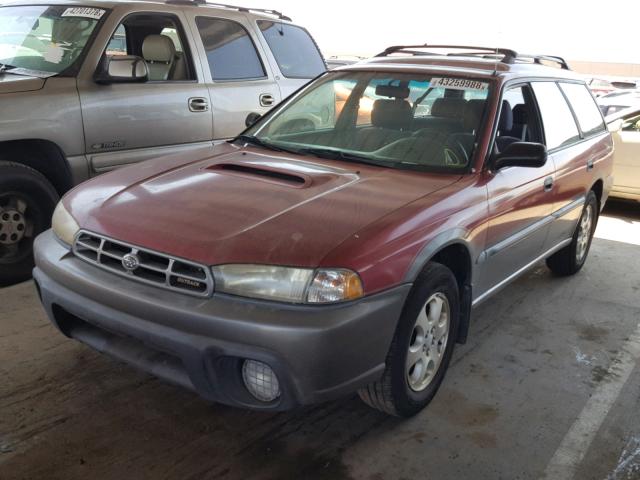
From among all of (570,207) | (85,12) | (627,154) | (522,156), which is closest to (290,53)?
(85,12)

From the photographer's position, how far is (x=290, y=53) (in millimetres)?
6258

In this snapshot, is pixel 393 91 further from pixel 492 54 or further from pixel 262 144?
pixel 492 54

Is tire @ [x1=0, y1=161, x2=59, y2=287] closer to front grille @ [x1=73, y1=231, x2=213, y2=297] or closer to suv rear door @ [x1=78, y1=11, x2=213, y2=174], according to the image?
suv rear door @ [x1=78, y1=11, x2=213, y2=174]

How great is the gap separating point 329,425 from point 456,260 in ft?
3.29

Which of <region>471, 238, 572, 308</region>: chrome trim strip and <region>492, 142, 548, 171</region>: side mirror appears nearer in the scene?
<region>492, 142, 548, 171</region>: side mirror

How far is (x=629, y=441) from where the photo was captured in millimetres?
2959

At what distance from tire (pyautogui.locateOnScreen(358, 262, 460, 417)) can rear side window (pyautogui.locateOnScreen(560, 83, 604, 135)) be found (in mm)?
2251

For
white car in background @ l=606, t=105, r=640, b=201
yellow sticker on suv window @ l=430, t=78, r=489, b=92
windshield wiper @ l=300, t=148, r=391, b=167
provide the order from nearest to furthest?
windshield wiper @ l=300, t=148, r=391, b=167
yellow sticker on suv window @ l=430, t=78, r=489, b=92
white car in background @ l=606, t=105, r=640, b=201

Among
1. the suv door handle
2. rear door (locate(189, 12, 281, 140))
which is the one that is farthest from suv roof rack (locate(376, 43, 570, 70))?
the suv door handle

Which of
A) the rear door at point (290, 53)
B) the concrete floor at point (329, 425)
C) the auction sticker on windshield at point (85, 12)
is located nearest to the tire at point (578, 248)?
the concrete floor at point (329, 425)

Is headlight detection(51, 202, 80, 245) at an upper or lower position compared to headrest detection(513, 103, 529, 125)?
lower

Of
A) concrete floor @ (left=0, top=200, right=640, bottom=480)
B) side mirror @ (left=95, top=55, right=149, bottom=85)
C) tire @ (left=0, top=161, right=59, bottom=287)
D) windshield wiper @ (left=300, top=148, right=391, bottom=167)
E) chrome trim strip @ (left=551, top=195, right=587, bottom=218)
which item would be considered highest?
side mirror @ (left=95, top=55, right=149, bottom=85)

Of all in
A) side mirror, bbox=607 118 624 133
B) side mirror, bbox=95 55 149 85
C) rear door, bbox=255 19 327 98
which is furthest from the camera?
side mirror, bbox=607 118 624 133

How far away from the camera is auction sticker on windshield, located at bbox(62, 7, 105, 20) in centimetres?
468
